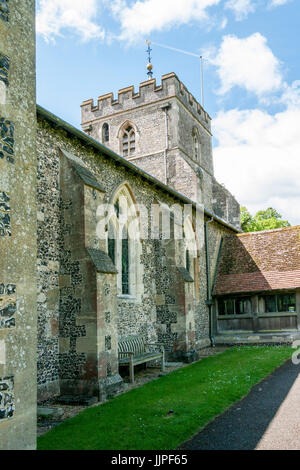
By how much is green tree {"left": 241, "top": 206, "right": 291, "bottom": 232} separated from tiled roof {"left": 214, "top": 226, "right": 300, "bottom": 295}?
1837 centimetres

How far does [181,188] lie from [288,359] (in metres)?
12.2

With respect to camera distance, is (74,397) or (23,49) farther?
(74,397)

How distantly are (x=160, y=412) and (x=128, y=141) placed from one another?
20.3 meters

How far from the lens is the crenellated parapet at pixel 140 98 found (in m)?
24.1

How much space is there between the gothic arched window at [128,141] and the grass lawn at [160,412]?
1651cm

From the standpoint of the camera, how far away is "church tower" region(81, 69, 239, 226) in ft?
75.5

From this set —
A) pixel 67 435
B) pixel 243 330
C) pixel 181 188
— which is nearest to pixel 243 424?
pixel 67 435

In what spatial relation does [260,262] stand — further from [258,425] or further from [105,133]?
[105,133]

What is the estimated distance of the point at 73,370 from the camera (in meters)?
8.36

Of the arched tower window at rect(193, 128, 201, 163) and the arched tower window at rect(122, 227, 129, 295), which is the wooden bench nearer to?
the arched tower window at rect(122, 227, 129, 295)

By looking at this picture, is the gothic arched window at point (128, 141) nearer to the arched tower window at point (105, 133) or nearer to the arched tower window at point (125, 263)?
the arched tower window at point (105, 133)

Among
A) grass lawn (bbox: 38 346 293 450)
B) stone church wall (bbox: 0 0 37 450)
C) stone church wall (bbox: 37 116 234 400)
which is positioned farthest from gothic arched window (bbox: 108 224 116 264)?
Result: stone church wall (bbox: 0 0 37 450)

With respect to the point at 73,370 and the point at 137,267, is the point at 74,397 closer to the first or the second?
the point at 73,370

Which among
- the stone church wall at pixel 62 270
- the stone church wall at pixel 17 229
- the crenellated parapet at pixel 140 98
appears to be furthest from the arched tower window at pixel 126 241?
the crenellated parapet at pixel 140 98
